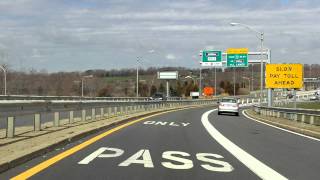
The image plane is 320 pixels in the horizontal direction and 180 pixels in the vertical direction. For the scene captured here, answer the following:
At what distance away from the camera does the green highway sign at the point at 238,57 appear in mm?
62844

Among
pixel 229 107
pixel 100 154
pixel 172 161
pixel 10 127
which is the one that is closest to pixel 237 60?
pixel 229 107

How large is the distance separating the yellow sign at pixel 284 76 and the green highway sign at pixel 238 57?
17.3 metres

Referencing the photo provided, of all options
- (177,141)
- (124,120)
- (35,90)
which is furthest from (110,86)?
(177,141)

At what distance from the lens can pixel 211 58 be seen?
66.4 m

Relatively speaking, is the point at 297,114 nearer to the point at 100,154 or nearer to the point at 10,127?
the point at 10,127

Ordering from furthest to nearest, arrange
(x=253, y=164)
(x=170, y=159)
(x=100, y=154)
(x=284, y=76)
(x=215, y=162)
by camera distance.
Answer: (x=284, y=76) → (x=100, y=154) → (x=170, y=159) → (x=215, y=162) → (x=253, y=164)

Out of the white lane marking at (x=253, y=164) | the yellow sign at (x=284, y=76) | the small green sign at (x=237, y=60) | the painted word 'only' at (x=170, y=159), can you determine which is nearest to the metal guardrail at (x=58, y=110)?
the painted word 'only' at (x=170, y=159)

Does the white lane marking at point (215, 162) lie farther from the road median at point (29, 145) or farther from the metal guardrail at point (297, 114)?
the metal guardrail at point (297, 114)

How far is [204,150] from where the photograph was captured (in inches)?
541

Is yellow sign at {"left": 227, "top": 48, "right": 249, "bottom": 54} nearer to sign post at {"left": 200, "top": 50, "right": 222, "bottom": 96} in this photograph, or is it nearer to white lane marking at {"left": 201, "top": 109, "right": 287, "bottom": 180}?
sign post at {"left": 200, "top": 50, "right": 222, "bottom": 96}

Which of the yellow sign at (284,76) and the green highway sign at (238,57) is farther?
the green highway sign at (238,57)

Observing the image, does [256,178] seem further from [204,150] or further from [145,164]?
[204,150]

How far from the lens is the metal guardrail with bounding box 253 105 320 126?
93.6 feet

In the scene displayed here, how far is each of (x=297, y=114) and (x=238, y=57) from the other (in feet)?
102
